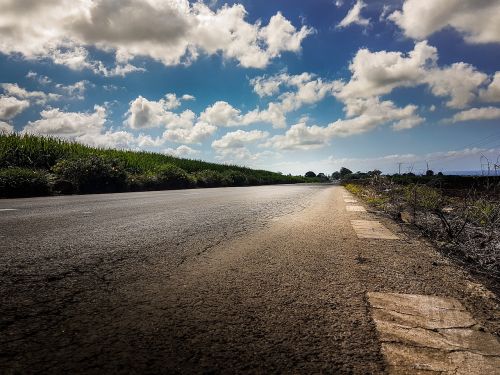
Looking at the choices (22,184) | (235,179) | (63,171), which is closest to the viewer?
(22,184)

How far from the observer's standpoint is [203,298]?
6.35 feet

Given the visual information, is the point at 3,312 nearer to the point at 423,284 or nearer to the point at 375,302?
the point at 375,302

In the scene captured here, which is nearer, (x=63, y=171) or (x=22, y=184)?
(x=22, y=184)

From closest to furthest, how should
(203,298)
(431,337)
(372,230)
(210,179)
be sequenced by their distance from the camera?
(431,337) → (203,298) → (372,230) → (210,179)

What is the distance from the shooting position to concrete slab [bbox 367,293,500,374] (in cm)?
130

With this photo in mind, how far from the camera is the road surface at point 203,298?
4.28ft

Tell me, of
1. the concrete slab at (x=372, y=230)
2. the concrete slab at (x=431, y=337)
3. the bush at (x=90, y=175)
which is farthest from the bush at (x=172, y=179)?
the concrete slab at (x=431, y=337)

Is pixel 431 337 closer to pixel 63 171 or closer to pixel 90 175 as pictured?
pixel 90 175

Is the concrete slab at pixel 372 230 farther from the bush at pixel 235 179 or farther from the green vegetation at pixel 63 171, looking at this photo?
the bush at pixel 235 179

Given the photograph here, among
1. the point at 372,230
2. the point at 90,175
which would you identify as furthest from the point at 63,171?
the point at 372,230

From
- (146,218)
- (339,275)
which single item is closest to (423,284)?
(339,275)

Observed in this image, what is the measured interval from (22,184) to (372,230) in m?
11.7

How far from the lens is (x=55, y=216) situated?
5234mm

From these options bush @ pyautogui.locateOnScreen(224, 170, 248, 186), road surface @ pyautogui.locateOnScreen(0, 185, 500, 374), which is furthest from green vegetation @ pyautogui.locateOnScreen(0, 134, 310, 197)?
road surface @ pyautogui.locateOnScreen(0, 185, 500, 374)
